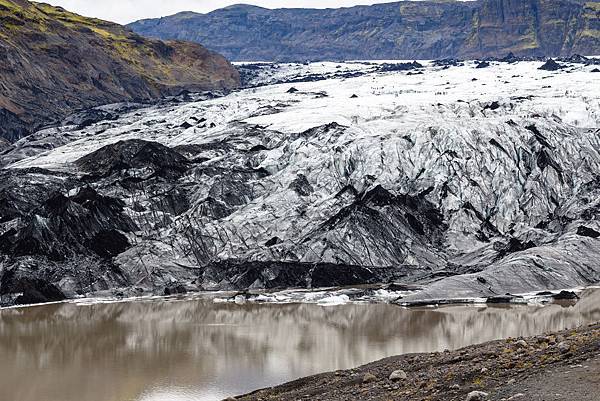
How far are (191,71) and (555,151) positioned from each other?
65576 millimetres

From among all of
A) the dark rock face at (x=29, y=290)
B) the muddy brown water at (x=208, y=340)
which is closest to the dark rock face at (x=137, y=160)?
the dark rock face at (x=29, y=290)

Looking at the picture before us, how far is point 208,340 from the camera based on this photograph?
28562 millimetres

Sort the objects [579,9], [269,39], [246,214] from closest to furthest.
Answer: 1. [246,214]
2. [579,9]
3. [269,39]

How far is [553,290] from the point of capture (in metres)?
35.8

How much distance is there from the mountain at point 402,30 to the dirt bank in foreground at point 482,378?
4667 inches

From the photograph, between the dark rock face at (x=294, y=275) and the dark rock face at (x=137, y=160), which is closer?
the dark rock face at (x=294, y=275)

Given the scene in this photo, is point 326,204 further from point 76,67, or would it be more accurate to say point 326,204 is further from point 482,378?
point 76,67

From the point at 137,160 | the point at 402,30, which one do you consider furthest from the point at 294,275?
the point at 402,30

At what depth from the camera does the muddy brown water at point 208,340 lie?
2234 cm

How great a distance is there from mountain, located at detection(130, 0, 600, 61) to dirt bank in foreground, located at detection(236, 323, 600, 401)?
11853cm

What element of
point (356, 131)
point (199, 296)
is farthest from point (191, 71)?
point (199, 296)

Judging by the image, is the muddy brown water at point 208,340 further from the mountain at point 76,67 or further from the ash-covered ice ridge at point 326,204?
the mountain at point 76,67

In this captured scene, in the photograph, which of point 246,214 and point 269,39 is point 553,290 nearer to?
point 246,214

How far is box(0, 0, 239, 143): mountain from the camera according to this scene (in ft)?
264
